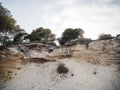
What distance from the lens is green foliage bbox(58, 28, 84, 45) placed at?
111 ft

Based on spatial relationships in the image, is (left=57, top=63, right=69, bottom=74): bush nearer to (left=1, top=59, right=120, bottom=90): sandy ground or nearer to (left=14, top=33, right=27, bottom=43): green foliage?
(left=1, top=59, right=120, bottom=90): sandy ground

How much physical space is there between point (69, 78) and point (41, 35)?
14426 millimetres

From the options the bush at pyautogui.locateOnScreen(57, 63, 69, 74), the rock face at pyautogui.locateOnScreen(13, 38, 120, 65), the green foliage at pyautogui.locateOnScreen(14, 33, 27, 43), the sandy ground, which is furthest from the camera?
the green foliage at pyautogui.locateOnScreen(14, 33, 27, 43)

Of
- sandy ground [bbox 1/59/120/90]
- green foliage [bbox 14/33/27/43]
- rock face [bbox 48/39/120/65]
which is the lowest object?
sandy ground [bbox 1/59/120/90]

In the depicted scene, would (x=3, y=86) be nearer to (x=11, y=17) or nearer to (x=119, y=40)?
(x=11, y=17)

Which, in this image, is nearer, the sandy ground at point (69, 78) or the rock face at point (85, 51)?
the sandy ground at point (69, 78)

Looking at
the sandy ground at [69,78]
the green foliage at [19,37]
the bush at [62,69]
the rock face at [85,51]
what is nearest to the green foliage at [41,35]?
the green foliage at [19,37]

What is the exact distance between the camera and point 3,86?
20312 mm

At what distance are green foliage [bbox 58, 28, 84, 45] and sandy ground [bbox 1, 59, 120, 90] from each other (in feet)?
38.0

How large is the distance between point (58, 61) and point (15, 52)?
18.1 feet

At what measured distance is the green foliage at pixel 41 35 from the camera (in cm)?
3138

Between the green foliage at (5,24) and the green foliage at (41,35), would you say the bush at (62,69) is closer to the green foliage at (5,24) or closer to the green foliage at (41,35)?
the green foliage at (5,24)

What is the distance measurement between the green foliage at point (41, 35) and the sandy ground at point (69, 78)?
9.48m

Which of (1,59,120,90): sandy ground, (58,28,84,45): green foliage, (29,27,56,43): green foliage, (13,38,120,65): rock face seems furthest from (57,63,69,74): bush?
(58,28,84,45): green foliage
